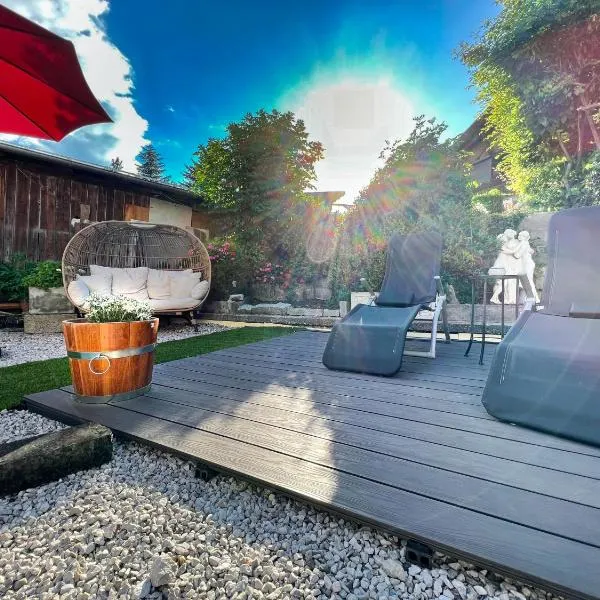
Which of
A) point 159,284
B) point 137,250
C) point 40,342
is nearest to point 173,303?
point 159,284

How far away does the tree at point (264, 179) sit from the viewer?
316 inches

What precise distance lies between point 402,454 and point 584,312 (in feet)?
4.93

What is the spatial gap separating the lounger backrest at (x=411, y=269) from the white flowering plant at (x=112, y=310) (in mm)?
2510

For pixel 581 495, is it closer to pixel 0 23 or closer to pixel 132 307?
pixel 132 307

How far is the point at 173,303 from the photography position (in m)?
5.00

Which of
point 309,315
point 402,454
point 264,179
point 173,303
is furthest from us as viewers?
point 264,179

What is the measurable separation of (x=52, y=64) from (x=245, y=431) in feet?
7.28

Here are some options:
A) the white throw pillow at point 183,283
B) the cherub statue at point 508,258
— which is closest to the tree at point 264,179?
the white throw pillow at point 183,283

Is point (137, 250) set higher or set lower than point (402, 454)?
higher

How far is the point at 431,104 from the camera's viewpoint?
7023mm

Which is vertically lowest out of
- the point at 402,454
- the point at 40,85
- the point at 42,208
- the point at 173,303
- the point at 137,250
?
the point at 402,454

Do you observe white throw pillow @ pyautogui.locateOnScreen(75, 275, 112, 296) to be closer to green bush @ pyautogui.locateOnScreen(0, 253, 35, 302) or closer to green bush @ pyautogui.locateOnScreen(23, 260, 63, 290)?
green bush @ pyautogui.locateOnScreen(23, 260, 63, 290)

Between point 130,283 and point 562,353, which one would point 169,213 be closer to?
point 130,283

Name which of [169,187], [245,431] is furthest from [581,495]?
[169,187]
